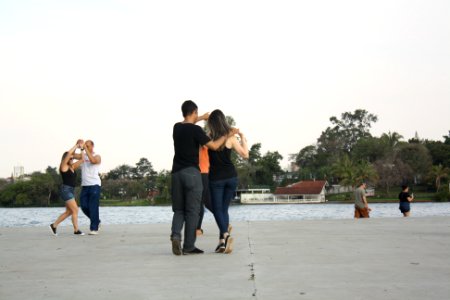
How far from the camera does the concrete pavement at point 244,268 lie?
14.9ft

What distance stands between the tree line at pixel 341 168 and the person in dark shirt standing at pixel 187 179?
8387cm

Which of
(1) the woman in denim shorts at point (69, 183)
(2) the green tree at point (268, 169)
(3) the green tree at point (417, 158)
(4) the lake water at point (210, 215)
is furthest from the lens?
(2) the green tree at point (268, 169)

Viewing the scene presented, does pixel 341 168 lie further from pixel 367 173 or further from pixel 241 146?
pixel 241 146

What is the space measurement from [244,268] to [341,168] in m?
99.5

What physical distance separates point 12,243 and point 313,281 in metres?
6.35

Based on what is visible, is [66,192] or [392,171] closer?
[66,192]

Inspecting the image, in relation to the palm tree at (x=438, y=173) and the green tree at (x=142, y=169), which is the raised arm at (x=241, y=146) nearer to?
the palm tree at (x=438, y=173)

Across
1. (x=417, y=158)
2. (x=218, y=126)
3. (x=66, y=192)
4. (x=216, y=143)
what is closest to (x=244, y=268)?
(x=216, y=143)

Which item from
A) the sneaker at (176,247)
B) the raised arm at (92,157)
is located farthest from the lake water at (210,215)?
the sneaker at (176,247)

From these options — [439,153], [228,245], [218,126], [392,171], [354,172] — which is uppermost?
[439,153]

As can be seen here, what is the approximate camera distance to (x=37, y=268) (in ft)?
20.5

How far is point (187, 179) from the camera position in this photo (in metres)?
7.31

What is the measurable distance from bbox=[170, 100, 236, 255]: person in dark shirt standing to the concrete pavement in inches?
14.9

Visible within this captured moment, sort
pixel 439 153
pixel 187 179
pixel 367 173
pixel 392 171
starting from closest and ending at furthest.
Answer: pixel 187 179 < pixel 392 171 < pixel 367 173 < pixel 439 153
